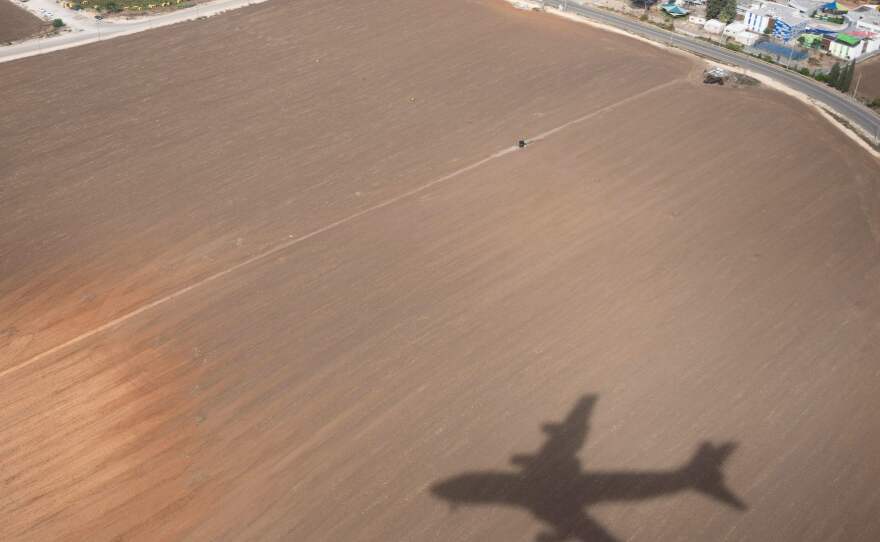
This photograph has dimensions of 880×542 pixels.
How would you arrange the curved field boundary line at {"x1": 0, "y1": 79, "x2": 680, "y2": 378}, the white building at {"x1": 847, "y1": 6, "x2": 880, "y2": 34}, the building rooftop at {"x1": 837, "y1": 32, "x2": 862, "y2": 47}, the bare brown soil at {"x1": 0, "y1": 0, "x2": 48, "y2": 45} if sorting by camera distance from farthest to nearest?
the white building at {"x1": 847, "y1": 6, "x2": 880, "y2": 34} < the bare brown soil at {"x1": 0, "y1": 0, "x2": 48, "y2": 45} < the building rooftop at {"x1": 837, "y1": 32, "x2": 862, "y2": 47} < the curved field boundary line at {"x1": 0, "y1": 79, "x2": 680, "y2": 378}

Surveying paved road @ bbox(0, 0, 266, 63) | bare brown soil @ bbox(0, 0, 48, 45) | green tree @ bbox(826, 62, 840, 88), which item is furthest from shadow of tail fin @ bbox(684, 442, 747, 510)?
bare brown soil @ bbox(0, 0, 48, 45)


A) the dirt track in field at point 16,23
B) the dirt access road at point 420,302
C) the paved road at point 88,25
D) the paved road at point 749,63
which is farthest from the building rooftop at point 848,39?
the dirt track in field at point 16,23

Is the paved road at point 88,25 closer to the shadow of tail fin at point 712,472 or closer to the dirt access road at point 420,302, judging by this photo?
the dirt access road at point 420,302

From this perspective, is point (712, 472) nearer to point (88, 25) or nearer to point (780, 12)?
point (780, 12)

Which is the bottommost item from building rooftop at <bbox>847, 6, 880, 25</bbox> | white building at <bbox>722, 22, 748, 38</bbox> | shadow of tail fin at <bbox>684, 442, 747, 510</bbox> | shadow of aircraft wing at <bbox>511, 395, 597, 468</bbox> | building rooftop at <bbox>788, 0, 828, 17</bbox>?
shadow of tail fin at <bbox>684, 442, 747, 510</bbox>

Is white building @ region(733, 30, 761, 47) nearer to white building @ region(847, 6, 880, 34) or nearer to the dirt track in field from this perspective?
white building @ region(847, 6, 880, 34)

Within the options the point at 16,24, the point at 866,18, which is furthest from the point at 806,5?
the point at 16,24

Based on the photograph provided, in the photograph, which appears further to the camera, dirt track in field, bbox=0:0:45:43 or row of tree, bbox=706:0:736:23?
row of tree, bbox=706:0:736:23
